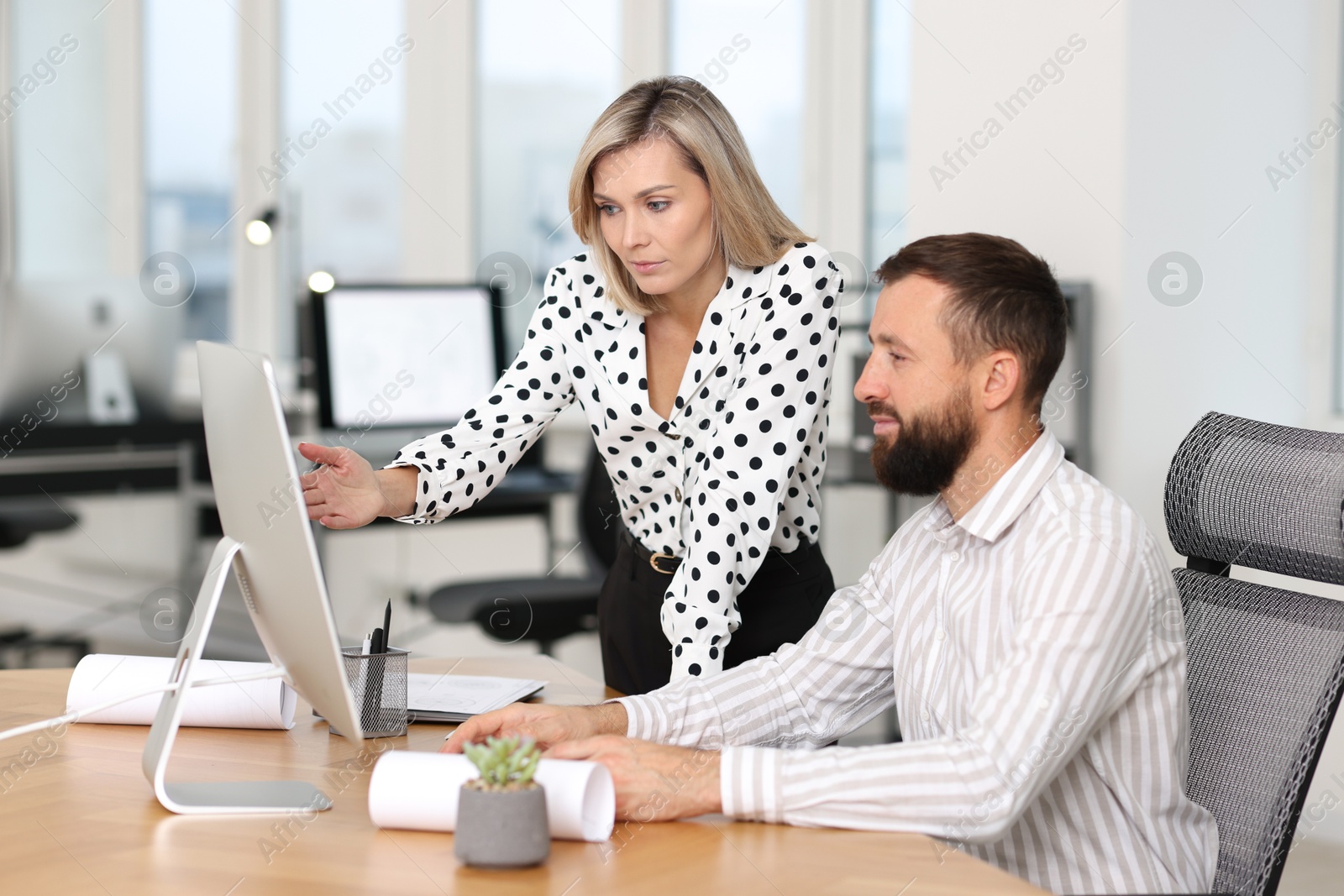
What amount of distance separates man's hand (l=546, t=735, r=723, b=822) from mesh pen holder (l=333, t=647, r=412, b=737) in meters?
0.34

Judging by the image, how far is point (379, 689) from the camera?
147 centimetres

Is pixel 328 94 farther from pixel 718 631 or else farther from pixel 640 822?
pixel 640 822

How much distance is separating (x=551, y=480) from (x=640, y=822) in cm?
265

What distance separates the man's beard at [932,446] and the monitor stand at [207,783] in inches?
27.1

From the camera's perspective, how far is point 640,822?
116 cm

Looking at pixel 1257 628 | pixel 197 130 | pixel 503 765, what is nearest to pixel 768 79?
pixel 197 130

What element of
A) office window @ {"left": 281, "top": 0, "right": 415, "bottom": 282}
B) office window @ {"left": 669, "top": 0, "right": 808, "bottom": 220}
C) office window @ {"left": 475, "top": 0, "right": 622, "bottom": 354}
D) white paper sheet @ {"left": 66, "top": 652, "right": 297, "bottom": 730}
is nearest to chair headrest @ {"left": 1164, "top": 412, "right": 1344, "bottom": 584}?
white paper sheet @ {"left": 66, "top": 652, "right": 297, "bottom": 730}

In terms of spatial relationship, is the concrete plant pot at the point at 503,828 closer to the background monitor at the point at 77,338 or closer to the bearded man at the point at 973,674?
the bearded man at the point at 973,674

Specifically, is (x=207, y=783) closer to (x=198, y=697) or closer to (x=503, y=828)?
(x=198, y=697)

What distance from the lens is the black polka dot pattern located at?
163 centimetres

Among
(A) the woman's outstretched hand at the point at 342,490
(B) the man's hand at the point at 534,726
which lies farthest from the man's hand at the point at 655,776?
(A) the woman's outstretched hand at the point at 342,490

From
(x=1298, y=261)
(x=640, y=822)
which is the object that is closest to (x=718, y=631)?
(x=640, y=822)

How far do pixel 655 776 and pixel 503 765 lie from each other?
19 cm

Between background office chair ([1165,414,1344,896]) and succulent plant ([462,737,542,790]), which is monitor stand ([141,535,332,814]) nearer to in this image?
succulent plant ([462,737,542,790])
